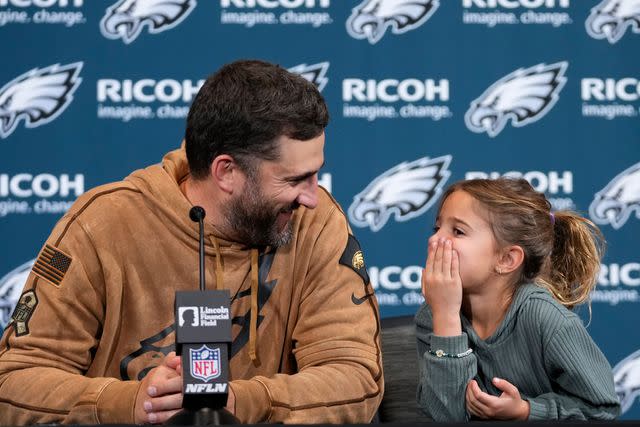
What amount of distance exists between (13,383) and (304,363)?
58cm

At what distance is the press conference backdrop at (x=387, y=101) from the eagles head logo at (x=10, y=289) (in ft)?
0.15

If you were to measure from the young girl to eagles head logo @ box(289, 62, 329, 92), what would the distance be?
137cm

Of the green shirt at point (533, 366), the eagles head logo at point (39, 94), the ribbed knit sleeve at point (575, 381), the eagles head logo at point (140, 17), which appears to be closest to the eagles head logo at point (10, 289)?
the eagles head logo at point (39, 94)

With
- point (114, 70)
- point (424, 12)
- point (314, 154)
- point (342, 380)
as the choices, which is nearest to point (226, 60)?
point (114, 70)

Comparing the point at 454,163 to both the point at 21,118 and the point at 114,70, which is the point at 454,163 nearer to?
the point at 114,70

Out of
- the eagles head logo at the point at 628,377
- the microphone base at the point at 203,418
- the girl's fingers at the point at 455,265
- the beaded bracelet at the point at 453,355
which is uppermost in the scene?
the girl's fingers at the point at 455,265

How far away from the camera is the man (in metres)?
2.02

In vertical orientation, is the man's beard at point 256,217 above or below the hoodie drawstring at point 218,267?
above

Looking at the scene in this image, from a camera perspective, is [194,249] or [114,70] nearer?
[194,249]

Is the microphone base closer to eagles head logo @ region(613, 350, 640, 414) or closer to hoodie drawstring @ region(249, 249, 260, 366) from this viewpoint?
hoodie drawstring @ region(249, 249, 260, 366)

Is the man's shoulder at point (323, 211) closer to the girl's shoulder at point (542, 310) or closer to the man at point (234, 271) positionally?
the man at point (234, 271)

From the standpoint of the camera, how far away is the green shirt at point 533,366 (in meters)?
2.07

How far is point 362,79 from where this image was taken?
3680 mm

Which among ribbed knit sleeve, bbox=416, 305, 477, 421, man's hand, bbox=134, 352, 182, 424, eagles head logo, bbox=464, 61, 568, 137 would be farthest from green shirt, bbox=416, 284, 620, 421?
eagles head logo, bbox=464, 61, 568, 137
